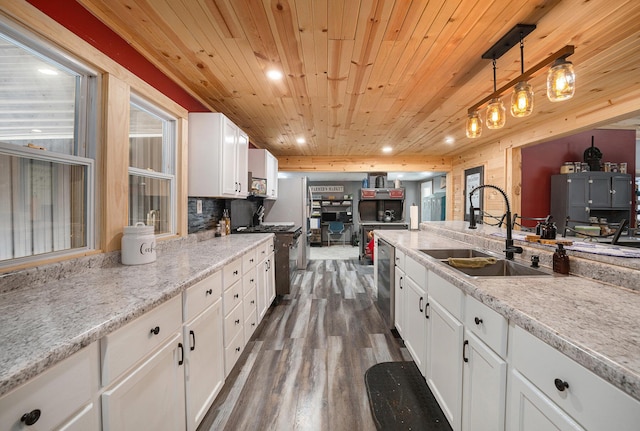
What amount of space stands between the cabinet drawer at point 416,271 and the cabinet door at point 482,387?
0.57m

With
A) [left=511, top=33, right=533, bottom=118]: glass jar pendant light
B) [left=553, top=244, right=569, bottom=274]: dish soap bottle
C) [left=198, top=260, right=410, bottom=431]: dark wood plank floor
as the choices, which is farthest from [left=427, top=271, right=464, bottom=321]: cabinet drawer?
[left=511, top=33, right=533, bottom=118]: glass jar pendant light

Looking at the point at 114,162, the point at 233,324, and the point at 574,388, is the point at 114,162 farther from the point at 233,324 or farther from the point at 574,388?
the point at 574,388

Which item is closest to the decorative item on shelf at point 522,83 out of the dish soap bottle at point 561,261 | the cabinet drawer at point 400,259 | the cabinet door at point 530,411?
the dish soap bottle at point 561,261

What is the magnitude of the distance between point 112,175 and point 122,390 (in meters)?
1.23

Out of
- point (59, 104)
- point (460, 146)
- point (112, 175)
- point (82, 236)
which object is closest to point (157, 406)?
point (82, 236)

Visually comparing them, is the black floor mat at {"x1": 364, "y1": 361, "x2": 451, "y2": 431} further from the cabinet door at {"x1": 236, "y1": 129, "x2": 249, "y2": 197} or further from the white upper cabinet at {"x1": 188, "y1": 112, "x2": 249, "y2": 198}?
the cabinet door at {"x1": 236, "y1": 129, "x2": 249, "y2": 197}

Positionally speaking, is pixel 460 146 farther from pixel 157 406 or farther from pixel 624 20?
pixel 157 406

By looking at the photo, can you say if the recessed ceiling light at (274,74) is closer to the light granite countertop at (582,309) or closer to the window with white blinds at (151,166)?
the window with white blinds at (151,166)

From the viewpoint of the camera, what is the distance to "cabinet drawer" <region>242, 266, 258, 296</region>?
2166mm

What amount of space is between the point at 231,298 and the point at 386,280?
157 centimetres

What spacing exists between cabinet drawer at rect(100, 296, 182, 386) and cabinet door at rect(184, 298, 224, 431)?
6.2 inches

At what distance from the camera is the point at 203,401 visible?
1413mm

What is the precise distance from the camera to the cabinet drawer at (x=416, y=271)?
68.9 inches

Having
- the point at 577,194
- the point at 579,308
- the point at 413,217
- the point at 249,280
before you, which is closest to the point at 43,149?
the point at 249,280
